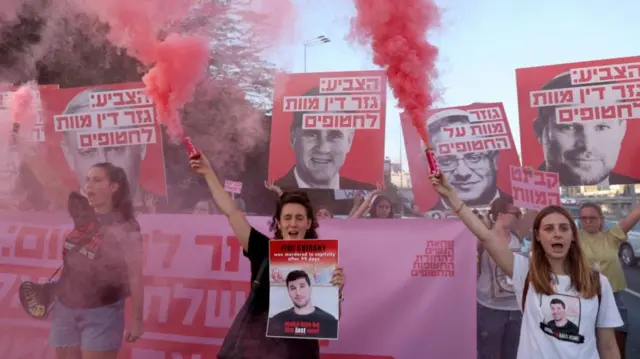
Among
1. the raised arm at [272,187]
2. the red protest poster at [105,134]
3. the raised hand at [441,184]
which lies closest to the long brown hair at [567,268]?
the raised hand at [441,184]

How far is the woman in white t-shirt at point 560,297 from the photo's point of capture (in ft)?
7.52

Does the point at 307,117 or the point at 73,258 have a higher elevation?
the point at 307,117

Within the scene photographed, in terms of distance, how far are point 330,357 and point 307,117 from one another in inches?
77.1

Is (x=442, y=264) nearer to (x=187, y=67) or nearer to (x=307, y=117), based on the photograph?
(x=307, y=117)

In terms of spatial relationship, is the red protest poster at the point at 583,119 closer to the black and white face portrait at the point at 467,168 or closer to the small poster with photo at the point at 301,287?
the black and white face portrait at the point at 467,168

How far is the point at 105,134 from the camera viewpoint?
4.20m

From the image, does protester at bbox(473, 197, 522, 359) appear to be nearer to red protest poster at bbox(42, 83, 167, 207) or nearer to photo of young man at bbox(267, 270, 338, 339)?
photo of young man at bbox(267, 270, 338, 339)

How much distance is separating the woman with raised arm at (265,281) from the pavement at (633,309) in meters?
3.91

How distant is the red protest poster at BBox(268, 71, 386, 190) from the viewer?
14.4 feet

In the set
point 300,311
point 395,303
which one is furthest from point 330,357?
point 300,311

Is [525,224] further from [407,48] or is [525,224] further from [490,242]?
[407,48]

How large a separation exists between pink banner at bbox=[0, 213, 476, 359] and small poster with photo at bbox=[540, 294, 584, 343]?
1.08 metres

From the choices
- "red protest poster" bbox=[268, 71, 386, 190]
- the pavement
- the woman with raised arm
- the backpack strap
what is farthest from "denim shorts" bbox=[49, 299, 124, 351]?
the pavement

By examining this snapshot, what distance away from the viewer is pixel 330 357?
3.49 m
